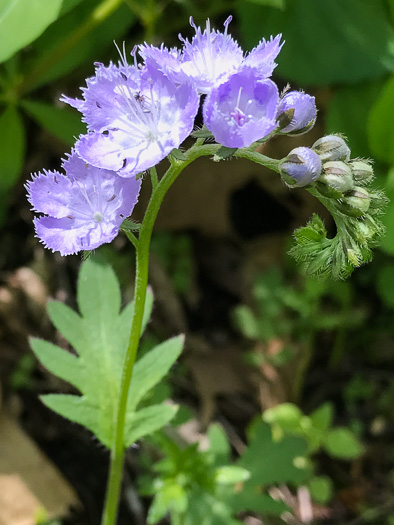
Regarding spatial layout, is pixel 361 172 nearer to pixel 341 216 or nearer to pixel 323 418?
pixel 341 216

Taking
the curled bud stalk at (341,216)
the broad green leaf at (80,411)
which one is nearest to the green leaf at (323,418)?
the broad green leaf at (80,411)

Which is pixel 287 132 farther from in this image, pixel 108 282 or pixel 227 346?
pixel 227 346

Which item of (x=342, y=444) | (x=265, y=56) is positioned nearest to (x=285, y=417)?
(x=342, y=444)

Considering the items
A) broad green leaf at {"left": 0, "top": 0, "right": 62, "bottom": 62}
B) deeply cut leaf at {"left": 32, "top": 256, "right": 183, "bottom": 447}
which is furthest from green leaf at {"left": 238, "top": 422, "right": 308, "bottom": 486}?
broad green leaf at {"left": 0, "top": 0, "right": 62, "bottom": 62}

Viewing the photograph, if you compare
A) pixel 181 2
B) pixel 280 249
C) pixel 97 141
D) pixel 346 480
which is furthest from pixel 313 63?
pixel 346 480

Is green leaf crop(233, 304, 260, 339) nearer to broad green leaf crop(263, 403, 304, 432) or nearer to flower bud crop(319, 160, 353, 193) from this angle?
broad green leaf crop(263, 403, 304, 432)
